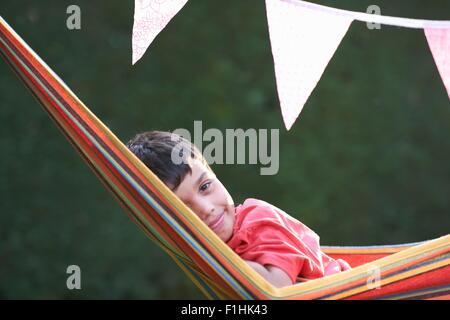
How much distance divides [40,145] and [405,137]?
1.62 m

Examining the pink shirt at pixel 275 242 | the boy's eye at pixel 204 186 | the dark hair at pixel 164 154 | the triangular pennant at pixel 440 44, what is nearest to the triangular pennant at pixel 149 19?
the dark hair at pixel 164 154

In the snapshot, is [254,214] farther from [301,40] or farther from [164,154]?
[301,40]

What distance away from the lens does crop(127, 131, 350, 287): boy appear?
1.48 meters

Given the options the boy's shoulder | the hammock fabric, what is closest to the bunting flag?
the boy's shoulder

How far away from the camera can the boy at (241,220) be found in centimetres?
148

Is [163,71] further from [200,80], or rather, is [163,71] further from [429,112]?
[429,112]

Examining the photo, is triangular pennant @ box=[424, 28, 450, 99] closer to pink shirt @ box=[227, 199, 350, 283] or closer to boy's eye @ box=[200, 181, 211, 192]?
pink shirt @ box=[227, 199, 350, 283]

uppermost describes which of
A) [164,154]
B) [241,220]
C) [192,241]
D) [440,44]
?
[440,44]

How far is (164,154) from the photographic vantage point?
1.59 metres

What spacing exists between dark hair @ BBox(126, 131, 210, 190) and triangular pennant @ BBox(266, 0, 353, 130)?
231 millimetres

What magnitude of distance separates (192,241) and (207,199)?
0.71 feet

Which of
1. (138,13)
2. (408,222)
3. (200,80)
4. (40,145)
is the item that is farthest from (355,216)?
(138,13)

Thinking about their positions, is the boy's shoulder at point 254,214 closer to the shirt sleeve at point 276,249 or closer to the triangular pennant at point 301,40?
the shirt sleeve at point 276,249

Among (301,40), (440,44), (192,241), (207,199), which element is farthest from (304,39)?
(192,241)
